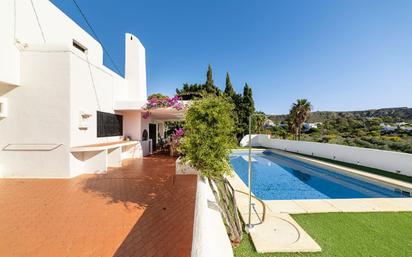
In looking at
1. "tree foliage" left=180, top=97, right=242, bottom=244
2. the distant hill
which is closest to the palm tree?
the distant hill

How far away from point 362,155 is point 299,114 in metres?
13.0

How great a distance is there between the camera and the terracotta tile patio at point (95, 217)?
3.53 meters

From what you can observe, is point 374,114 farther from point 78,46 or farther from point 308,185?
point 78,46

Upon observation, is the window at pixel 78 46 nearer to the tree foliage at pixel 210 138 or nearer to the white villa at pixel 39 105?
the white villa at pixel 39 105

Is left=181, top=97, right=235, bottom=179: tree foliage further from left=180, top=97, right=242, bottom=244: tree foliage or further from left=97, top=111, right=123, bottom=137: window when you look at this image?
left=97, top=111, right=123, bottom=137: window

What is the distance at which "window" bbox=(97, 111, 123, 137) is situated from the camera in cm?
1040

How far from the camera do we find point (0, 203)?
5461 millimetres

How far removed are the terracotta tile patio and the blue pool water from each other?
4096 mm

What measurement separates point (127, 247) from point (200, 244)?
8.27ft

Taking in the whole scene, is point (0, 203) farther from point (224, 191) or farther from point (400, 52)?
point (400, 52)

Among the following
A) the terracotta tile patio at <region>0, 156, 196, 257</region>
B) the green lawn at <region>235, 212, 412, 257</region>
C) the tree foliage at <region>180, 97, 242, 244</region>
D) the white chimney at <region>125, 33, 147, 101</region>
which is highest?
the white chimney at <region>125, 33, 147, 101</region>

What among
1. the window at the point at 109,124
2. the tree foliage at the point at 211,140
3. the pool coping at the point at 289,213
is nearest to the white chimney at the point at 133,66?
the window at the point at 109,124

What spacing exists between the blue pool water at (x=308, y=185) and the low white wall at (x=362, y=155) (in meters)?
2.65

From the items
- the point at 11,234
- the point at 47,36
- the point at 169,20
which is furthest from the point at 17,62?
the point at 169,20
